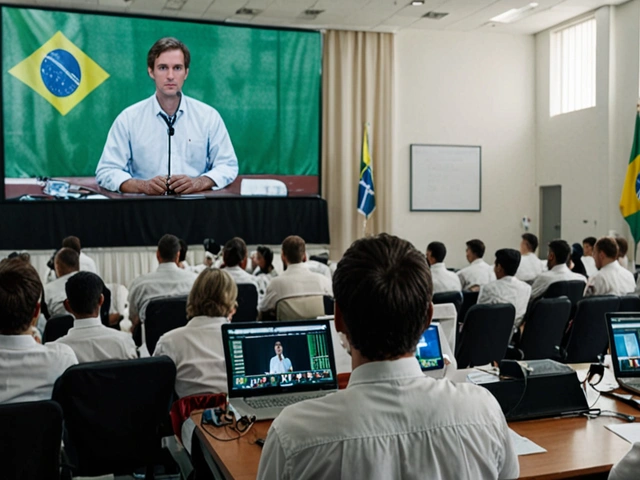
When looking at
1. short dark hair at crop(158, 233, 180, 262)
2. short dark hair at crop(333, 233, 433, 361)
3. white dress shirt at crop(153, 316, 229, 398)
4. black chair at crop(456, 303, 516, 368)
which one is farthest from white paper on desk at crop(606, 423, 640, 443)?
short dark hair at crop(158, 233, 180, 262)

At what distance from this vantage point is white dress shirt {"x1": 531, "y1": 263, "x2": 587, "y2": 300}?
636 centimetres

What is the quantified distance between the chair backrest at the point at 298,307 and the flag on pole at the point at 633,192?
603 centimetres

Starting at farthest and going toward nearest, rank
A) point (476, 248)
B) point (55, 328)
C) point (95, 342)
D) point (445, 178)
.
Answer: point (445, 178) → point (476, 248) → point (55, 328) → point (95, 342)

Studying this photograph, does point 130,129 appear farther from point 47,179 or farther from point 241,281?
point 241,281

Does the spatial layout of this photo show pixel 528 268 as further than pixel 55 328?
Yes

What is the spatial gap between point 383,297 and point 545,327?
403 centimetres

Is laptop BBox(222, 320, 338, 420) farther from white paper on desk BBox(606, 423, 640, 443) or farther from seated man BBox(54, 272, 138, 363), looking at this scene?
white paper on desk BBox(606, 423, 640, 443)

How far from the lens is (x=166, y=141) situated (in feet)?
31.8

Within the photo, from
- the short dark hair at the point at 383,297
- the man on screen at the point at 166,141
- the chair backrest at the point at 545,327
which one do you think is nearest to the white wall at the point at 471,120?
the man on screen at the point at 166,141

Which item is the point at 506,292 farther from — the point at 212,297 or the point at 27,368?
the point at 27,368

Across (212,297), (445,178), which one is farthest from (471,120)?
(212,297)

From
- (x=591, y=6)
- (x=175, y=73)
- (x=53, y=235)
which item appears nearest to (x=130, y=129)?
(x=175, y=73)

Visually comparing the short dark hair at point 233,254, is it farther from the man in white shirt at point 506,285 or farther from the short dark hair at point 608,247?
the short dark hair at point 608,247

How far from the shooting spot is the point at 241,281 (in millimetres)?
6012
